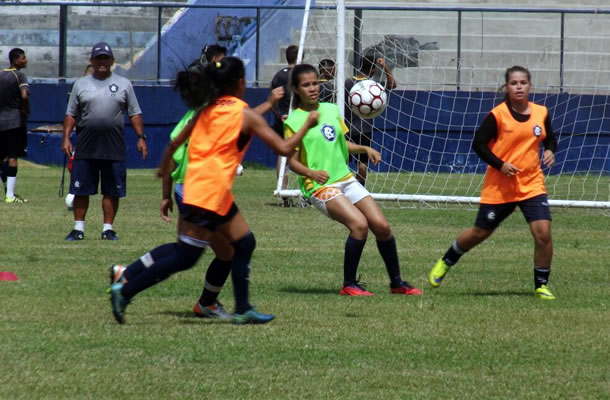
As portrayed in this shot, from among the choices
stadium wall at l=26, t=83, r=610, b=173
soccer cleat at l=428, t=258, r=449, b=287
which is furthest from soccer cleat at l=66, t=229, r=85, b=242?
stadium wall at l=26, t=83, r=610, b=173

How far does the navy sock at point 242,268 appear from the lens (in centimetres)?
721

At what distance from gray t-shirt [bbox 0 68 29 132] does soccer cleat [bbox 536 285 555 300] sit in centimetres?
1035

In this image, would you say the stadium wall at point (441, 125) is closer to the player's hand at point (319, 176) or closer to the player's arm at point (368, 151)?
the player's arm at point (368, 151)

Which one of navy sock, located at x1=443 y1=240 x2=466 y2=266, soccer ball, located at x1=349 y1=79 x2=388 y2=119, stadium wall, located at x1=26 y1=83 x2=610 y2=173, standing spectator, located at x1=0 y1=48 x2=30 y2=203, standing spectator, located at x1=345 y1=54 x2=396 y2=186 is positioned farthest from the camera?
stadium wall, located at x1=26 y1=83 x2=610 y2=173

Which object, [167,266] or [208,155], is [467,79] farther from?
[167,266]

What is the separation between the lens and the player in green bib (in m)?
8.45

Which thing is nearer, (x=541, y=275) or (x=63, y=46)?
(x=541, y=275)

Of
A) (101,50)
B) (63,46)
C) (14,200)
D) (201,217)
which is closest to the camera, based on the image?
(201,217)

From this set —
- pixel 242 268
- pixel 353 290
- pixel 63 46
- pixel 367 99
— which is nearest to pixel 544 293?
pixel 353 290

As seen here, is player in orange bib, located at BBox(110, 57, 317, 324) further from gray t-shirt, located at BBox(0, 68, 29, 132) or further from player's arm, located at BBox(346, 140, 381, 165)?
gray t-shirt, located at BBox(0, 68, 29, 132)

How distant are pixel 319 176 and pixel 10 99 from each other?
32.7 ft

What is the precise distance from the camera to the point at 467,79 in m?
24.4

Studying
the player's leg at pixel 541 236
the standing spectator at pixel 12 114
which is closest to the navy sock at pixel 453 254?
the player's leg at pixel 541 236

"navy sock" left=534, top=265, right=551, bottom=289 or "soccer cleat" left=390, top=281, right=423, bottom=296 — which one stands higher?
"navy sock" left=534, top=265, right=551, bottom=289
